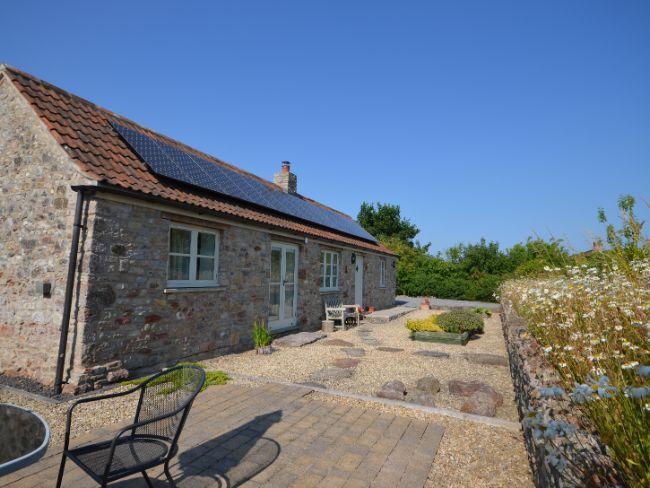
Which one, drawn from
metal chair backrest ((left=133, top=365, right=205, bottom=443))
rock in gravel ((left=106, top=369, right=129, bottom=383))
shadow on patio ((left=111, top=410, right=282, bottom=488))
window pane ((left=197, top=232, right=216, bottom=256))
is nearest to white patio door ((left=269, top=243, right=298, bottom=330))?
window pane ((left=197, top=232, right=216, bottom=256))

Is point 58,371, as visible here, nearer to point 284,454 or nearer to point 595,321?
point 284,454

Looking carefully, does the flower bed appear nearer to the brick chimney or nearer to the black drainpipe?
the black drainpipe

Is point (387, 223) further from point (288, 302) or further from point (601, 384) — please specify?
point (601, 384)

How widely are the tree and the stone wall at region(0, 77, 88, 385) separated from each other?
3590cm

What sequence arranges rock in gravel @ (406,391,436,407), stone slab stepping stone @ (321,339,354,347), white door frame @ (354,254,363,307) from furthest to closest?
white door frame @ (354,254,363,307)
stone slab stepping stone @ (321,339,354,347)
rock in gravel @ (406,391,436,407)

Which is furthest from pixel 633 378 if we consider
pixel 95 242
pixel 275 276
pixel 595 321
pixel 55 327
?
pixel 275 276

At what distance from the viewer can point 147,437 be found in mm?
2826

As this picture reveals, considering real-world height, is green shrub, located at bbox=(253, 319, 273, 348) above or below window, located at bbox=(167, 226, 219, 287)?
below

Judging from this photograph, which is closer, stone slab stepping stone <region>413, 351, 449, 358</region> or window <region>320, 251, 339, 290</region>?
stone slab stepping stone <region>413, 351, 449, 358</region>

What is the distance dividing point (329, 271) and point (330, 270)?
0.07m

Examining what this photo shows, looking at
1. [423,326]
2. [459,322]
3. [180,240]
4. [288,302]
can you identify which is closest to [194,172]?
[180,240]

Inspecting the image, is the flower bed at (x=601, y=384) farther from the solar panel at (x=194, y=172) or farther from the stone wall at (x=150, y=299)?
the solar panel at (x=194, y=172)

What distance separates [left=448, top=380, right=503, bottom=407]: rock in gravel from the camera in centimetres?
511

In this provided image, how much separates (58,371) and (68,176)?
2.75 meters
